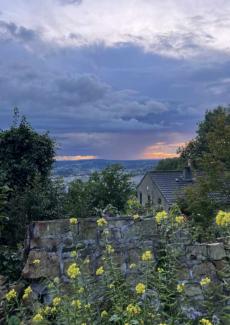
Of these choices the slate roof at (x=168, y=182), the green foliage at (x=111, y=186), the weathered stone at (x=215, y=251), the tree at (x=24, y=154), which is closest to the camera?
the weathered stone at (x=215, y=251)

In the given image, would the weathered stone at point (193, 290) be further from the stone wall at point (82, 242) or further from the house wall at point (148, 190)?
the house wall at point (148, 190)

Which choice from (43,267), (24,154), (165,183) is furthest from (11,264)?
(165,183)

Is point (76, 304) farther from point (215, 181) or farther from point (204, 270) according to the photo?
point (215, 181)

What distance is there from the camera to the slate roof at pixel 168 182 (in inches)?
1085

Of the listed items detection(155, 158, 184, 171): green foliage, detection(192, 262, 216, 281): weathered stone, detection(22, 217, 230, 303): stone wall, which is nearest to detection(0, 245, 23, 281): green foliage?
detection(22, 217, 230, 303): stone wall

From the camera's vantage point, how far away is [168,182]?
30.0 metres

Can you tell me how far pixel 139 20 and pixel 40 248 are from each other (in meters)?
6.04

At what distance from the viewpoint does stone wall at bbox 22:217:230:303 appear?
446 centimetres

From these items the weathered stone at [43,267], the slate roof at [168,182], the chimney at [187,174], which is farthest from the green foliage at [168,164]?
the weathered stone at [43,267]

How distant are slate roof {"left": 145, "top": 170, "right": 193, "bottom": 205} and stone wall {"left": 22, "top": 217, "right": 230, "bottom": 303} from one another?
2250 centimetres

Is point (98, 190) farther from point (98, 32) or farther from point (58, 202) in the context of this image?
point (98, 32)

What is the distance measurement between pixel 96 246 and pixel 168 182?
25.7 m

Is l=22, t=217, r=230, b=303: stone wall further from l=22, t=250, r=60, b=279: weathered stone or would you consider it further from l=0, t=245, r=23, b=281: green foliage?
l=0, t=245, r=23, b=281: green foliage

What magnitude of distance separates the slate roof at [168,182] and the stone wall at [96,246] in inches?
886
